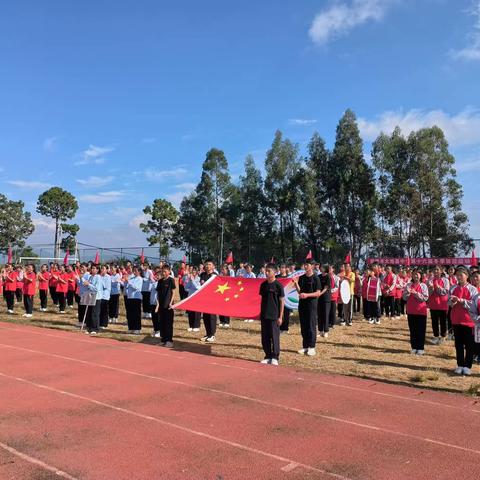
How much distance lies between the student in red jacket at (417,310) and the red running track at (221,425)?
122 inches

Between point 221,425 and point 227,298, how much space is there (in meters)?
6.39

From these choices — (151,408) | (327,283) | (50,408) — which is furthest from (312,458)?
(327,283)

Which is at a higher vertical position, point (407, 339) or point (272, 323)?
point (272, 323)

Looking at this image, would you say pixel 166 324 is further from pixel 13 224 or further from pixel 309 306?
pixel 13 224

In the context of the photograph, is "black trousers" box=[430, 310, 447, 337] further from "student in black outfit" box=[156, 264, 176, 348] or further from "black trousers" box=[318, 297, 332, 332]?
"student in black outfit" box=[156, 264, 176, 348]

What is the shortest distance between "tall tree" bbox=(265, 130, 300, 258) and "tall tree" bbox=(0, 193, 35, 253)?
2135 centimetres

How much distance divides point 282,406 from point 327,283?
255 inches

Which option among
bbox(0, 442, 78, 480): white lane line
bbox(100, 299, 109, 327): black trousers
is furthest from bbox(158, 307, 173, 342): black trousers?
bbox(0, 442, 78, 480): white lane line

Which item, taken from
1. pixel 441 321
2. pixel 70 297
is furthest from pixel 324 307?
pixel 70 297

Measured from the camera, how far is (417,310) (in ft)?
36.4

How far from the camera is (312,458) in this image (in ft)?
16.9

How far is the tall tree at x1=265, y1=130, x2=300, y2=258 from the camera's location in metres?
43.4

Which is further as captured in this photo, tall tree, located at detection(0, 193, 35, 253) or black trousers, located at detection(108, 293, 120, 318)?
tall tree, located at detection(0, 193, 35, 253)

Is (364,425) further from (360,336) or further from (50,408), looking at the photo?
(360,336)
